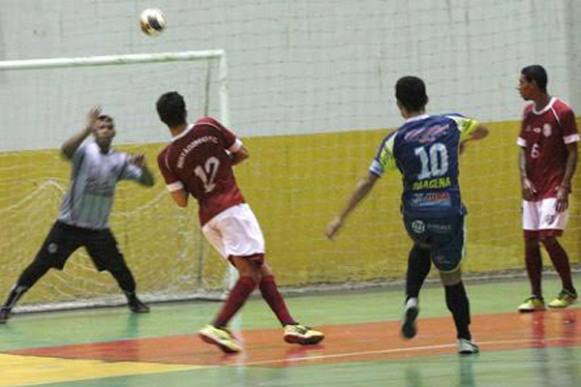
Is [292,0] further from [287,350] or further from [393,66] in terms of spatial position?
[287,350]

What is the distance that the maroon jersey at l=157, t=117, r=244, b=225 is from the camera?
11578mm

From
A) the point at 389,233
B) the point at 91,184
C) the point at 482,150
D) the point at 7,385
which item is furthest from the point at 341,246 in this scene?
the point at 7,385

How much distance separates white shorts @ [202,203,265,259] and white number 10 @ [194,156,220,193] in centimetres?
26

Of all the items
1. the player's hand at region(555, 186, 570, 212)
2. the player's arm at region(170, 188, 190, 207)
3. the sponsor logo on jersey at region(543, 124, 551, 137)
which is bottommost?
the player's hand at region(555, 186, 570, 212)

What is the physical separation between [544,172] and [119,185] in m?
5.77

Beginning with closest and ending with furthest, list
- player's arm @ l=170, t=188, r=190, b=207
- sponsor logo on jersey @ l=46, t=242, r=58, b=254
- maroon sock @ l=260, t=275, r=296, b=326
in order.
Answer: player's arm @ l=170, t=188, r=190, b=207 < maroon sock @ l=260, t=275, r=296, b=326 < sponsor logo on jersey @ l=46, t=242, r=58, b=254

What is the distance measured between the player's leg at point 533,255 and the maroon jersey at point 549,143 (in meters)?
0.16

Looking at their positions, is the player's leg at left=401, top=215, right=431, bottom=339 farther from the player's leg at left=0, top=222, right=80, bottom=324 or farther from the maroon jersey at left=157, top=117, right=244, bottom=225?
the player's leg at left=0, top=222, right=80, bottom=324

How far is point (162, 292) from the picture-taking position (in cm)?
1739

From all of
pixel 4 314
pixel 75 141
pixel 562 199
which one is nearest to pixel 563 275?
pixel 562 199

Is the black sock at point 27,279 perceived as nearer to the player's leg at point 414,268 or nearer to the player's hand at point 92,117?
the player's hand at point 92,117

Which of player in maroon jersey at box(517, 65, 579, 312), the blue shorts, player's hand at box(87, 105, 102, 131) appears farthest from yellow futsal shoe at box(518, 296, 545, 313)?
player's hand at box(87, 105, 102, 131)

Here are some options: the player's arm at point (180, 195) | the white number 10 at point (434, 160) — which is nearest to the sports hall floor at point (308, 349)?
the player's arm at point (180, 195)

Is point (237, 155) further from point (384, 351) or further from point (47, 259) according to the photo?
point (47, 259)
